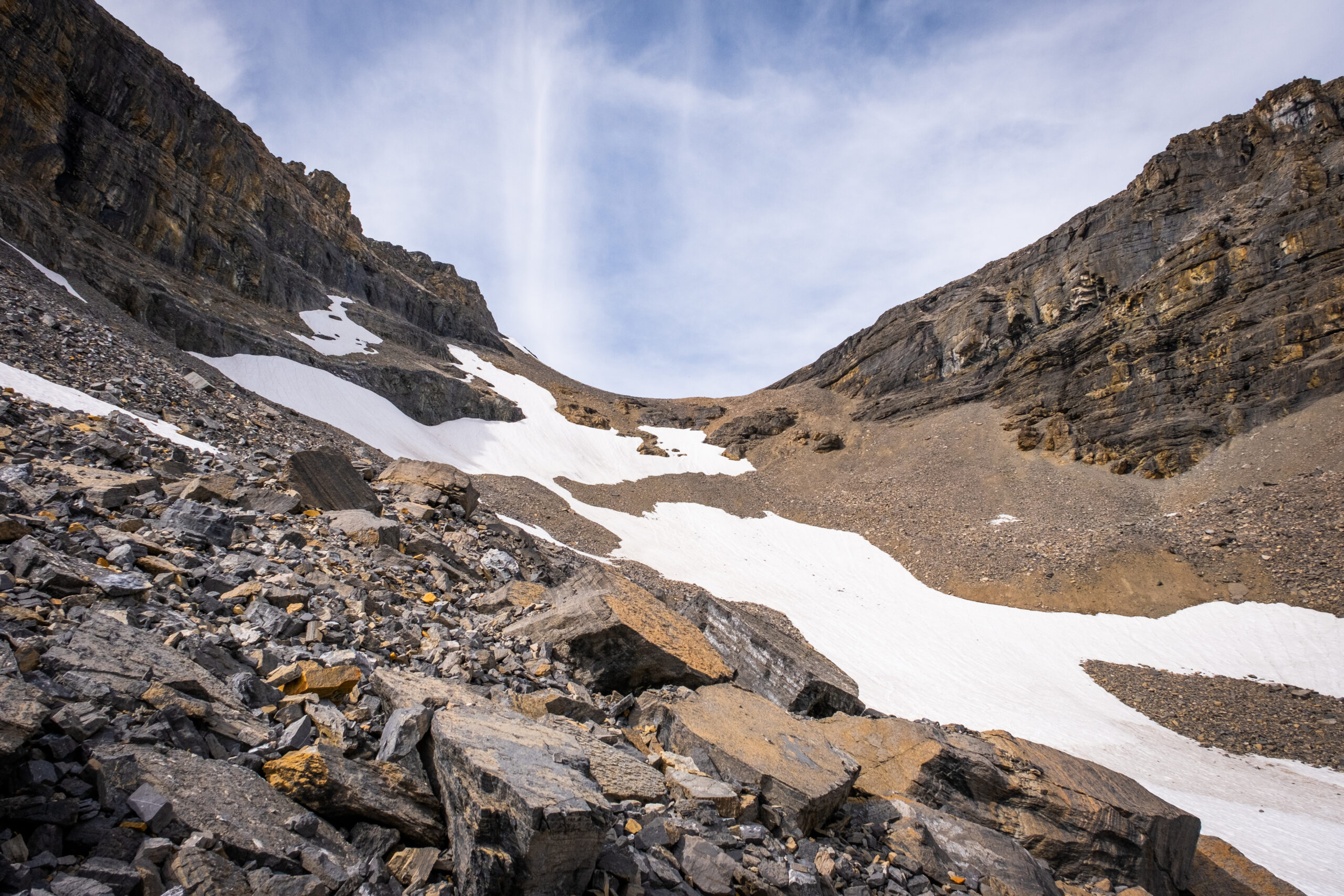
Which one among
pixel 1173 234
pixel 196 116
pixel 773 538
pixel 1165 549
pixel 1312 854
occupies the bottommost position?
pixel 1312 854

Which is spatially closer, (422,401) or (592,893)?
(592,893)

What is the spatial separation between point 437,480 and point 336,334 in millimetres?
37501

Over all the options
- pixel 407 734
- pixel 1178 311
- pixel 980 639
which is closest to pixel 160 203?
pixel 407 734

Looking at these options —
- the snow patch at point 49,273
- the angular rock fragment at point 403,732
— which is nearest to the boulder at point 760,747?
the angular rock fragment at point 403,732

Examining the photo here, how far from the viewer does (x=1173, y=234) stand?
43.9 meters

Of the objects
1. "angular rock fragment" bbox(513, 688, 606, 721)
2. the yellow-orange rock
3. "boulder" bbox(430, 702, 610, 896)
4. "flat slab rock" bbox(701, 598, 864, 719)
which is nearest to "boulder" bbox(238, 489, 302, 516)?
the yellow-orange rock

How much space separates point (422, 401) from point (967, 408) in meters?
45.2

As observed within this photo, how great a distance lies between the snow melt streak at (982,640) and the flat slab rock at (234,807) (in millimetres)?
16152

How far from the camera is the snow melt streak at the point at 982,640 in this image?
13.5 m

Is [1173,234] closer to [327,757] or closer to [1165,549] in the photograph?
[1165,549]

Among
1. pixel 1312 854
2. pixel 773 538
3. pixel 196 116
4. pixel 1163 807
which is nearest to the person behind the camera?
pixel 1163 807

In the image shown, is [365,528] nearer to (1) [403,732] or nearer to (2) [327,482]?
(2) [327,482]

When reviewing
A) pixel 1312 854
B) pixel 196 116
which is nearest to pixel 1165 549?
pixel 1312 854

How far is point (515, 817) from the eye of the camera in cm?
338
